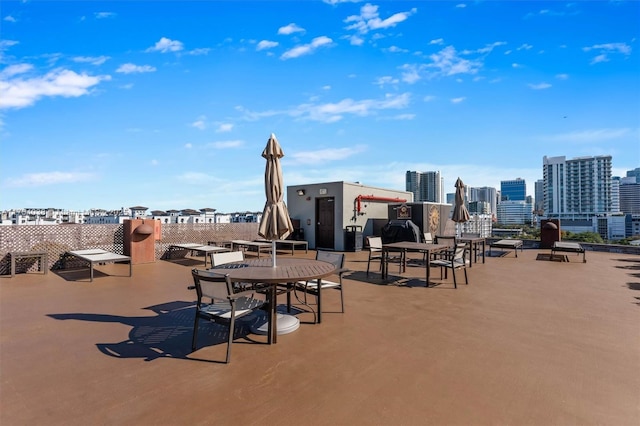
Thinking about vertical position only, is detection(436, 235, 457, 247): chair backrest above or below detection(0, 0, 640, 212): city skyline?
below

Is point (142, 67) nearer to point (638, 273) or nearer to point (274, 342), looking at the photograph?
point (274, 342)

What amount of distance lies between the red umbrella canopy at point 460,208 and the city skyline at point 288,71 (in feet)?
6.32

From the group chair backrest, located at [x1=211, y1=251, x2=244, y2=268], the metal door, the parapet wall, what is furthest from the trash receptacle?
chair backrest, located at [x1=211, y1=251, x2=244, y2=268]

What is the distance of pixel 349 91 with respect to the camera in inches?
339

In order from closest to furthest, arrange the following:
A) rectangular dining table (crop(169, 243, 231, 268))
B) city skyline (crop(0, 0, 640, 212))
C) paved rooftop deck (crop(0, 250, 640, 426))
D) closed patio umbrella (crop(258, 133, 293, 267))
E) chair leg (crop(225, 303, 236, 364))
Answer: paved rooftop deck (crop(0, 250, 640, 426))
chair leg (crop(225, 303, 236, 364))
closed patio umbrella (crop(258, 133, 293, 267))
city skyline (crop(0, 0, 640, 212))
rectangular dining table (crop(169, 243, 231, 268))

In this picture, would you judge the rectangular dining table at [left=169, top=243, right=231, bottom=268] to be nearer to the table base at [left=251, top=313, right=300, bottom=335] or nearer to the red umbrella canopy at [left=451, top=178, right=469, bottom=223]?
the table base at [left=251, top=313, right=300, bottom=335]

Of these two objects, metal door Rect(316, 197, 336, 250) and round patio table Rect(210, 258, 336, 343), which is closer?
round patio table Rect(210, 258, 336, 343)

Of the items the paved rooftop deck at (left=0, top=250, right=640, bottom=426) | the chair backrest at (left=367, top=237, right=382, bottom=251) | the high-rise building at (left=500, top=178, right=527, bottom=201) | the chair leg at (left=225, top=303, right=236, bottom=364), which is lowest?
the paved rooftop deck at (left=0, top=250, right=640, bottom=426)

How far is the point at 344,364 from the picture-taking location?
104 inches

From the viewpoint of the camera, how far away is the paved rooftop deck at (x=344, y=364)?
198cm

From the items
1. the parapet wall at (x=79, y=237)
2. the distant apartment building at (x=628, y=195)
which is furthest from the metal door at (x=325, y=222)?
the distant apartment building at (x=628, y=195)

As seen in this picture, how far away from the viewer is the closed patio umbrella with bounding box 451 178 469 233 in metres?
9.96

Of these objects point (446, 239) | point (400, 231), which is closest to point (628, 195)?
point (400, 231)

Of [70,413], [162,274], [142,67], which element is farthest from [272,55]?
[70,413]
